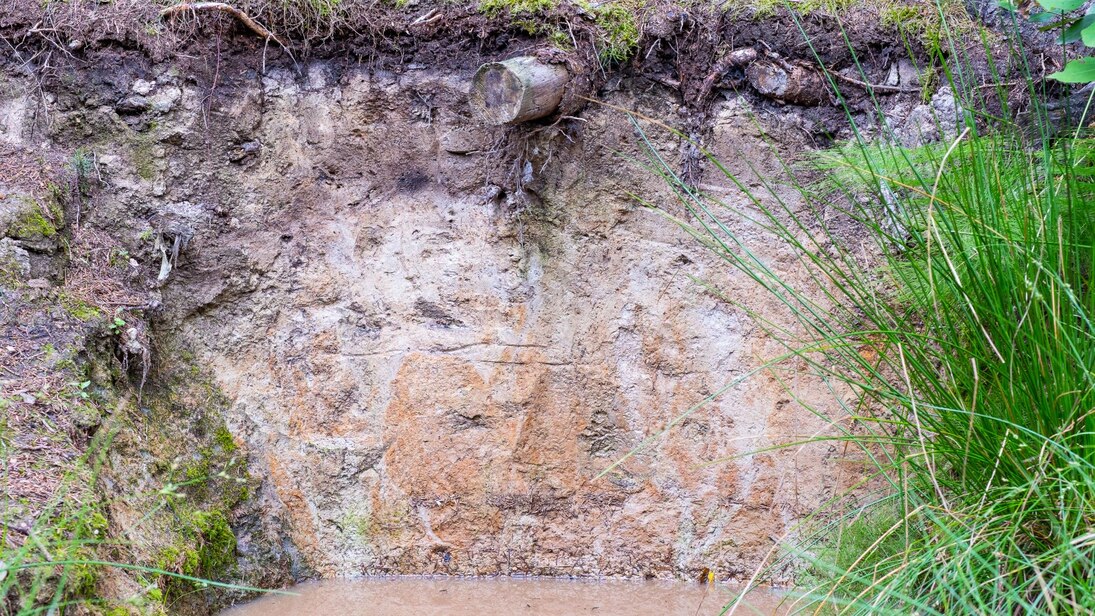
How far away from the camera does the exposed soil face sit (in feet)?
10.9

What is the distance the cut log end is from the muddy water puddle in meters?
1.76

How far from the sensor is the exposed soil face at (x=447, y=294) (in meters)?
3.31

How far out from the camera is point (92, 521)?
7.03ft

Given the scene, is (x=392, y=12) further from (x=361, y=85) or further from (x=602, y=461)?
(x=602, y=461)

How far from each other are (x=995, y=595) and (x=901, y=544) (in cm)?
40

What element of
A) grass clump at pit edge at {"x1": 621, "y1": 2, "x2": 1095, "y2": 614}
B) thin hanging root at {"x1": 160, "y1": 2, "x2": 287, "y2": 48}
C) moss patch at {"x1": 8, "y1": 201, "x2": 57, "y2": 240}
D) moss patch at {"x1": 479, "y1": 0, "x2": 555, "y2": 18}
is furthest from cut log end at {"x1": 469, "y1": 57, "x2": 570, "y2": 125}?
grass clump at pit edge at {"x1": 621, "y1": 2, "x2": 1095, "y2": 614}

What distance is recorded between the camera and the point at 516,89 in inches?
120

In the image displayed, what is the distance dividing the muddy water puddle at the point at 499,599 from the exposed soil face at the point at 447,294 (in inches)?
3.8

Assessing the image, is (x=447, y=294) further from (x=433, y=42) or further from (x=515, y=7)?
(x=515, y=7)

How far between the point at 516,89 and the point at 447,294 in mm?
874

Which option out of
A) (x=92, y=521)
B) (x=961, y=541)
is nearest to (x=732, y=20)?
(x=961, y=541)

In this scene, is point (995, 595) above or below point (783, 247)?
above

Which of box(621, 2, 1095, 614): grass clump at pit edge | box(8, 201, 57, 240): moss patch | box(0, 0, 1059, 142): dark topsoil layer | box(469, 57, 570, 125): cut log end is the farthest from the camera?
box(0, 0, 1059, 142): dark topsoil layer

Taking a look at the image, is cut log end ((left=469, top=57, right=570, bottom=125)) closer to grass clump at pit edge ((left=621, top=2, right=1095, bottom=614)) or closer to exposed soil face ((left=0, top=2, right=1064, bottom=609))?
exposed soil face ((left=0, top=2, right=1064, bottom=609))
